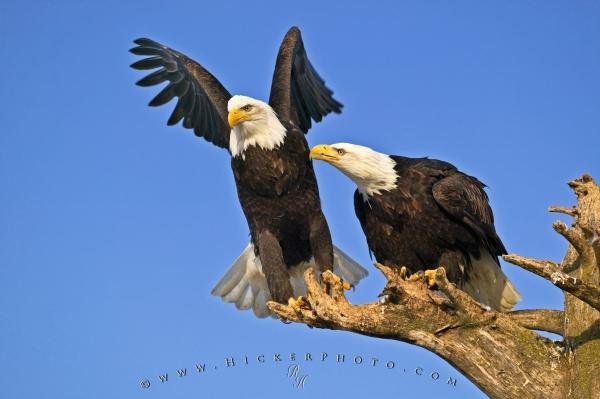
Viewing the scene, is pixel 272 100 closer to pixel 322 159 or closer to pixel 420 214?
pixel 322 159

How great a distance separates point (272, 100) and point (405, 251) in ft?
6.61

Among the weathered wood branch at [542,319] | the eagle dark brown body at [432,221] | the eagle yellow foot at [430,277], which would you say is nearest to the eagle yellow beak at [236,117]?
the eagle dark brown body at [432,221]

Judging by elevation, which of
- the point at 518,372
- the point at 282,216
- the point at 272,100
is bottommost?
the point at 518,372

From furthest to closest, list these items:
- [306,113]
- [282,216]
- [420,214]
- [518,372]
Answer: [306,113]
[282,216]
[420,214]
[518,372]

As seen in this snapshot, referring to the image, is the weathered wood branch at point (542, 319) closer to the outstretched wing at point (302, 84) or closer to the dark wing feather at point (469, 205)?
the dark wing feather at point (469, 205)

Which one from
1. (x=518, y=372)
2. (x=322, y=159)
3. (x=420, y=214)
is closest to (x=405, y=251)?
(x=420, y=214)

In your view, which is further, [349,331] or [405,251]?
[405,251]

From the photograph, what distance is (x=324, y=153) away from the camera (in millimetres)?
7387

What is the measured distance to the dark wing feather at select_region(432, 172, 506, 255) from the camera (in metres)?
7.22

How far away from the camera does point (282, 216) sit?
781 centimetres

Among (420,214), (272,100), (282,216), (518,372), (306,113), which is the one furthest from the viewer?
(306,113)

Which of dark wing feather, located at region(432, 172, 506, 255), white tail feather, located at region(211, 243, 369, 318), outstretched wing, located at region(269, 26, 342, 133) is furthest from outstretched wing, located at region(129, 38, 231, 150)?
dark wing feather, located at region(432, 172, 506, 255)

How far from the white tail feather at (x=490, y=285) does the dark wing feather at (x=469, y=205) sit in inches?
5.8

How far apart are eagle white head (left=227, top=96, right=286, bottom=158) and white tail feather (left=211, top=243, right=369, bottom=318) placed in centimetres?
124
